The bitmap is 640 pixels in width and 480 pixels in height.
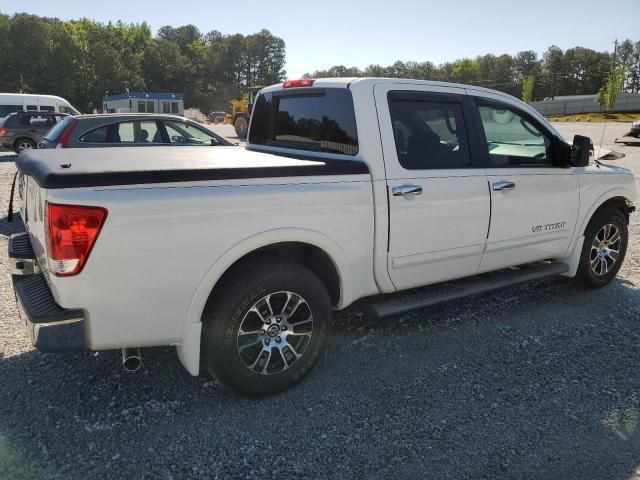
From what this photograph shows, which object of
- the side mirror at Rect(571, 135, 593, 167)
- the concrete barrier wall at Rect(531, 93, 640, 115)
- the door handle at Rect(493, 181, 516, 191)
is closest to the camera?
the door handle at Rect(493, 181, 516, 191)

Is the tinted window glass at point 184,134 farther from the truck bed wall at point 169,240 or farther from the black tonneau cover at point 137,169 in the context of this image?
the truck bed wall at point 169,240

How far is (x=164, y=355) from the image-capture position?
12.5 ft

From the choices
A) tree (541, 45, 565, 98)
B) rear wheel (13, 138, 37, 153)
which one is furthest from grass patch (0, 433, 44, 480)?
tree (541, 45, 565, 98)

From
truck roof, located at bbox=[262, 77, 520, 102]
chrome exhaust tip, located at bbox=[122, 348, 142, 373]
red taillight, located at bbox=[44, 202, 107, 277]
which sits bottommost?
chrome exhaust tip, located at bbox=[122, 348, 142, 373]

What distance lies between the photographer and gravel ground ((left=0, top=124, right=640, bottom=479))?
2652 millimetres

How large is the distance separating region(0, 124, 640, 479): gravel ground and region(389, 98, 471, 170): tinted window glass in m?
1.41

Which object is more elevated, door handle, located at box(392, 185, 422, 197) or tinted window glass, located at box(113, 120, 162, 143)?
tinted window glass, located at box(113, 120, 162, 143)

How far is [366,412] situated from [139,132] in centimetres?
724

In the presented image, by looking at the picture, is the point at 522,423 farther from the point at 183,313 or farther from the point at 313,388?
the point at 183,313

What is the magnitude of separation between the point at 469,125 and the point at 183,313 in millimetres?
2626

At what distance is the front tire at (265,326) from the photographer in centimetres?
296

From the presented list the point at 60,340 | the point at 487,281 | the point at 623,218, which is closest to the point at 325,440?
the point at 60,340

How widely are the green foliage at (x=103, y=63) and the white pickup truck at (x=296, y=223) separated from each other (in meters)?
86.4

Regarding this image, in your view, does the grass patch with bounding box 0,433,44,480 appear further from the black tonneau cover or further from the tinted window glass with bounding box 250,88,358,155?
the tinted window glass with bounding box 250,88,358,155
